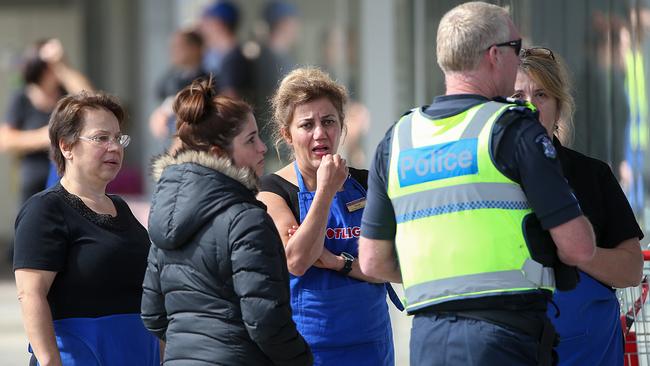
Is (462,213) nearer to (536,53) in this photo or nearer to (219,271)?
(219,271)

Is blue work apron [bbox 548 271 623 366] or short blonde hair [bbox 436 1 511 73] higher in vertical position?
short blonde hair [bbox 436 1 511 73]

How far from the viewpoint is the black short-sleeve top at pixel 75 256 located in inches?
162

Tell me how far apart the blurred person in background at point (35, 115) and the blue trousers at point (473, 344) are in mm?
6354

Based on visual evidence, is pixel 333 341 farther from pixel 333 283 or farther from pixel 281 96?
pixel 281 96

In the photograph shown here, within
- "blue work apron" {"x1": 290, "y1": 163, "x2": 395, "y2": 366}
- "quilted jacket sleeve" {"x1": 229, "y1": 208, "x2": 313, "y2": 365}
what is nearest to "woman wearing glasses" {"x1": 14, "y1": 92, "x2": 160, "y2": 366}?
"blue work apron" {"x1": 290, "y1": 163, "x2": 395, "y2": 366}

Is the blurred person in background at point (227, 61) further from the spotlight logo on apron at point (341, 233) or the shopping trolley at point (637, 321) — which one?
the shopping trolley at point (637, 321)

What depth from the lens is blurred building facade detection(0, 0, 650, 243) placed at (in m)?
5.21

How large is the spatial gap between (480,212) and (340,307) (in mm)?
1234

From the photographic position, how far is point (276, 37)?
45.5 feet

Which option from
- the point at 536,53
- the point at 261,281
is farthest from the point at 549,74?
the point at 261,281

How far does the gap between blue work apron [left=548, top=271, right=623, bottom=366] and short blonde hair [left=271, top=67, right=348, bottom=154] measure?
1.12 meters

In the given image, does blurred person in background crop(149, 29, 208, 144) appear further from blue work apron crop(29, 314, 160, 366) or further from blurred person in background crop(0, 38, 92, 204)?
blue work apron crop(29, 314, 160, 366)

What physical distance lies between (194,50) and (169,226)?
6.67 m

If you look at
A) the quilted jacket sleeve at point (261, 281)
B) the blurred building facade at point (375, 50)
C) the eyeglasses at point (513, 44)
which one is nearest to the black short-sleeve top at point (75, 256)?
the quilted jacket sleeve at point (261, 281)
